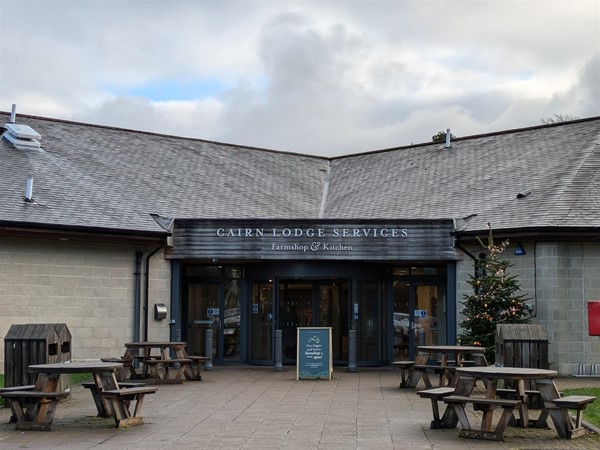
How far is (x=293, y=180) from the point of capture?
28406 millimetres

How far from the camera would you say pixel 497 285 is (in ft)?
62.2

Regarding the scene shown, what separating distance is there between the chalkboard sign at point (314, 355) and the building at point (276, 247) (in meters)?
3.48

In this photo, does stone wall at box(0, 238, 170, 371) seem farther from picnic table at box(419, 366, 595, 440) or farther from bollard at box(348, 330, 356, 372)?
picnic table at box(419, 366, 595, 440)

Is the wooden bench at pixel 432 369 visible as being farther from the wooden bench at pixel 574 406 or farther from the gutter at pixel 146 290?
the gutter at pixel 146 290

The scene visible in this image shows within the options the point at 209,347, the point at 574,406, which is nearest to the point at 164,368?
the point at 209,347

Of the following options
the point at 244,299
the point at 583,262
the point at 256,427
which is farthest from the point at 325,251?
the point at 256,427

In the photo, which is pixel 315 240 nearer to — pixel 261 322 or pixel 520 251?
pixel 261 322

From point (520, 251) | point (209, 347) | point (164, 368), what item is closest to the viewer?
point (164, 368)

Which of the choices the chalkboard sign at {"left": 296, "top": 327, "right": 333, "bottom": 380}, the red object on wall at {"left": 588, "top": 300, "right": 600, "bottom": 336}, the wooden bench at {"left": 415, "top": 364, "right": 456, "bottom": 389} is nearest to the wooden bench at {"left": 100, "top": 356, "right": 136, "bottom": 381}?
the chalkboard sign at {"left": 296, "top": 327, "right": 333, "bottom": 380}

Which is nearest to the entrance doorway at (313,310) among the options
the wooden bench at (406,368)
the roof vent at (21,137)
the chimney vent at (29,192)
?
the wooden bench at (406,368)

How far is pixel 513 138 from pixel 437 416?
16792mm

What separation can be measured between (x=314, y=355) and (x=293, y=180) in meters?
10.7

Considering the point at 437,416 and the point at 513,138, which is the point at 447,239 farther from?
the point at 437,416

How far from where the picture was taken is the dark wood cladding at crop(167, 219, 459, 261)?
21.6 metres
